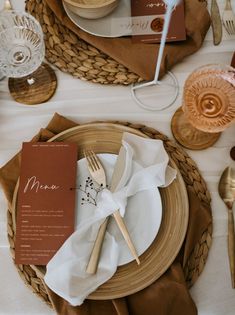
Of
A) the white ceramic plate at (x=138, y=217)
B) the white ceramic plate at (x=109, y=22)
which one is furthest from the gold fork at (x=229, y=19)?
the white ceramic plate at (x=138, y=217)

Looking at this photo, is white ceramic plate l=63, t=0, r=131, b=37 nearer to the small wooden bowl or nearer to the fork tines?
the small wooden bowl

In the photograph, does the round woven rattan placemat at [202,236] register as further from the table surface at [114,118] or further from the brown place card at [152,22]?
the brown place card at [152,22]

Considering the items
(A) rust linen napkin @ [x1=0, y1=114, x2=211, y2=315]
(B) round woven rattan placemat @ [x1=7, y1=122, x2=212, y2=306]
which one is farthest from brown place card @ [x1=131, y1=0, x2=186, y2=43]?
(A) rust linen napkin @ [x1=0, y1=114, x2=211, y2=315]

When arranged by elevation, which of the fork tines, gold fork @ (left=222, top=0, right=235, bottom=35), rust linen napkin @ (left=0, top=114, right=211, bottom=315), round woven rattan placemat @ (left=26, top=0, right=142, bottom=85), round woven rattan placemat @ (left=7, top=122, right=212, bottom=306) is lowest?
rust linen napkin @ (left=0, top=114, right=211, bottom=315)

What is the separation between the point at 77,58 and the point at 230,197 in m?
0.38

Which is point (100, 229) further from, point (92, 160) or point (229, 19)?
point (229, 19)

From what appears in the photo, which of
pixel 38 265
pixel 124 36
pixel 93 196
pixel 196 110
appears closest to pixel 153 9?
pixel 124 36

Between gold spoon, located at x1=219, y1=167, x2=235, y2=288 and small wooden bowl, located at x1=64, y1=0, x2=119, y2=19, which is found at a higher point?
small wooden bowl, located at x1=64, y1=0, x2=119, y2=19

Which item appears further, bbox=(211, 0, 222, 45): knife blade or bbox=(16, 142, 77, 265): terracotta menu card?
bbox=(211, 0, 222, 45): knife blade

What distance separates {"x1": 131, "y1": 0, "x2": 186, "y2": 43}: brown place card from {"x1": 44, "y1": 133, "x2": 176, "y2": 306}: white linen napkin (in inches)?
8.1

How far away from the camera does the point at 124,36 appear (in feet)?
2.68

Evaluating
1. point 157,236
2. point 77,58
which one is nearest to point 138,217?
point 157,236

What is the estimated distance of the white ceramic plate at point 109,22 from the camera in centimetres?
80

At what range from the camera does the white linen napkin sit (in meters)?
0.67
